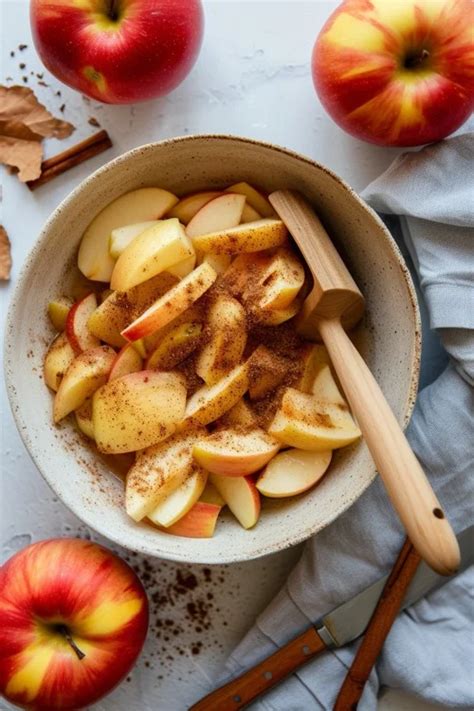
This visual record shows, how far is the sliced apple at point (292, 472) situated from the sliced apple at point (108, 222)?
0.32m

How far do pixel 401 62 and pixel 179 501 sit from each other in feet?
1.97

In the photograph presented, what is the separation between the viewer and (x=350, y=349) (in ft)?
3.29

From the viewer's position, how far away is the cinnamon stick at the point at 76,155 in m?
1.18

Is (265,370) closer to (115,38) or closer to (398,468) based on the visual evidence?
(398,468)

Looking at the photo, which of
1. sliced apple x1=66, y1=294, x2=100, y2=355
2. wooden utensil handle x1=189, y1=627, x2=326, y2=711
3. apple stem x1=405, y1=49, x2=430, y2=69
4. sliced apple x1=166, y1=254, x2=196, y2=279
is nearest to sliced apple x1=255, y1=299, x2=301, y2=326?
sliced apple x1=166, y1=254, x2=196, y2=279

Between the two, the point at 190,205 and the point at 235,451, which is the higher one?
the point at 190,205

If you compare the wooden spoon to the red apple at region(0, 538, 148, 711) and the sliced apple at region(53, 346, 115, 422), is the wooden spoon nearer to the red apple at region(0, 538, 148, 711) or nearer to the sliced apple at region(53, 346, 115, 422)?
the sliced apple at region(53, 346, 115, 422)

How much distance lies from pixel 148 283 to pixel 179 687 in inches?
23.2

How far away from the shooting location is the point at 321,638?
116cm

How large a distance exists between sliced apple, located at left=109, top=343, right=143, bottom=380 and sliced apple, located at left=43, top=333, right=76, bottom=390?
0.21 feet

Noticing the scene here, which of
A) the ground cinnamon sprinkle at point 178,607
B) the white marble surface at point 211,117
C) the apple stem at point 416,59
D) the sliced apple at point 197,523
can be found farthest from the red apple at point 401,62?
the ground cinnamon sprinkle at point 178,607

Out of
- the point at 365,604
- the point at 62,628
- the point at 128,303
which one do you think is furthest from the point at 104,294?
the point at 365,604

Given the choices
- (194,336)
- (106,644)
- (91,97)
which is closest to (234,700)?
(106,644)

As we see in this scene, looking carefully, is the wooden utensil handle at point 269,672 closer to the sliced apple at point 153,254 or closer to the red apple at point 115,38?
the sliced apple at point 153,254
